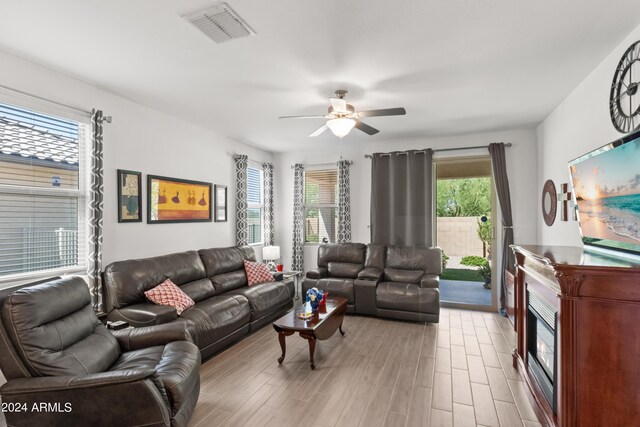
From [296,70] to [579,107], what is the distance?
2.80 metres

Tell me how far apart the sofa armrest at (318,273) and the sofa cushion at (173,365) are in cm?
278

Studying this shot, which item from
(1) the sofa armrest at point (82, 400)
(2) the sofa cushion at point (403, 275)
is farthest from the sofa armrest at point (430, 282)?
(1) the sofa armrest at point (82, 400)

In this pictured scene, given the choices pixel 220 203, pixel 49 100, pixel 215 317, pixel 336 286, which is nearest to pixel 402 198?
pixel 336 286

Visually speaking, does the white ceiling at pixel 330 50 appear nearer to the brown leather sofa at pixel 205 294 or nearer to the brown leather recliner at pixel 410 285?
the brown leather sofa at pixel 205 294

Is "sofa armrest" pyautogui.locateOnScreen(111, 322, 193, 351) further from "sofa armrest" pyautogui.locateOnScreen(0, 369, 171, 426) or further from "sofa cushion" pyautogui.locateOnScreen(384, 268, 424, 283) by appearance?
"sofa cushion" pyautogui.locateOnScreen(384, 268, 424, 283)

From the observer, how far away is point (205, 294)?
378cm

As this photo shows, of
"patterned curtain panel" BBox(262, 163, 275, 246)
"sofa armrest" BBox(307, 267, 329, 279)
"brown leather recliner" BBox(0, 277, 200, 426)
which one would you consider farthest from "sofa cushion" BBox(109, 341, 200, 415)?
"patterned curtain panel" BBox(262, 163, 275, 246)

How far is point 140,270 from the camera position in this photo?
3248 millimetres

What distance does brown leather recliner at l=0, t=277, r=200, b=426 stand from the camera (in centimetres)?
166

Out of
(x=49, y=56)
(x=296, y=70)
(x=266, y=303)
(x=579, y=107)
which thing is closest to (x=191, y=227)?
(x=266, y=303)

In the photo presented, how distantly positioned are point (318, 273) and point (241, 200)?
1.76 meters

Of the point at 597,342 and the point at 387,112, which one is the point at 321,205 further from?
the point at 597,342

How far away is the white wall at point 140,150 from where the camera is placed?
276 cm

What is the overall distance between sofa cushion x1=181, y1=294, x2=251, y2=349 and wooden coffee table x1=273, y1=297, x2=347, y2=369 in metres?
0.59
